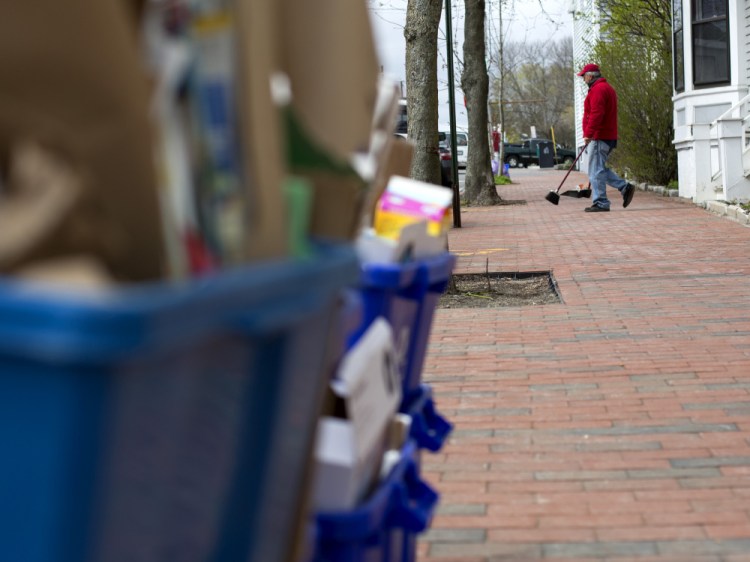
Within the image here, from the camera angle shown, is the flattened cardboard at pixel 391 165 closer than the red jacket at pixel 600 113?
Yes

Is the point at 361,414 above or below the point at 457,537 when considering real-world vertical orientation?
above

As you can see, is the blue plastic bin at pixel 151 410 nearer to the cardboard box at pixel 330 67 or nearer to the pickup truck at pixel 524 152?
the cardboard box at pixel 330 67

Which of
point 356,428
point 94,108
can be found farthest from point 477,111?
point 94,108

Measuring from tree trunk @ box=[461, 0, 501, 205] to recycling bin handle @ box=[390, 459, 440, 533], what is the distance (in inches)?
861

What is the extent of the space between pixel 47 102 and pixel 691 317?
23.5ft

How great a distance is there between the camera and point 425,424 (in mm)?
2816

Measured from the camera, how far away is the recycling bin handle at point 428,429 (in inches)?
105

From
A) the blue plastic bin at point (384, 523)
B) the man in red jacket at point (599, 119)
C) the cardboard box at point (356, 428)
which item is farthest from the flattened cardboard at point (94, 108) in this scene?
the man in red jacket at point (599, 119)

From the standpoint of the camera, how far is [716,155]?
20.3 meters

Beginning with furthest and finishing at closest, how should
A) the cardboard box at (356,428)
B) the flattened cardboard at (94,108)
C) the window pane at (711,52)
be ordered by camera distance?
the window pane at (711,52)
the cardboard box at (356,428)
the flattened cardboard at (94,108)

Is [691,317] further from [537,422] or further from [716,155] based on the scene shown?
Answer: [716,155]

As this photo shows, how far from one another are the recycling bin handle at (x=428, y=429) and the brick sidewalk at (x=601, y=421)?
30.4 inches

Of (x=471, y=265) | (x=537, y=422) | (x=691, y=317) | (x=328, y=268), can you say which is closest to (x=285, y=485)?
(x=328, y=268)

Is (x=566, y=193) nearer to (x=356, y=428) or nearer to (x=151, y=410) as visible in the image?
(x=356, y=428)
